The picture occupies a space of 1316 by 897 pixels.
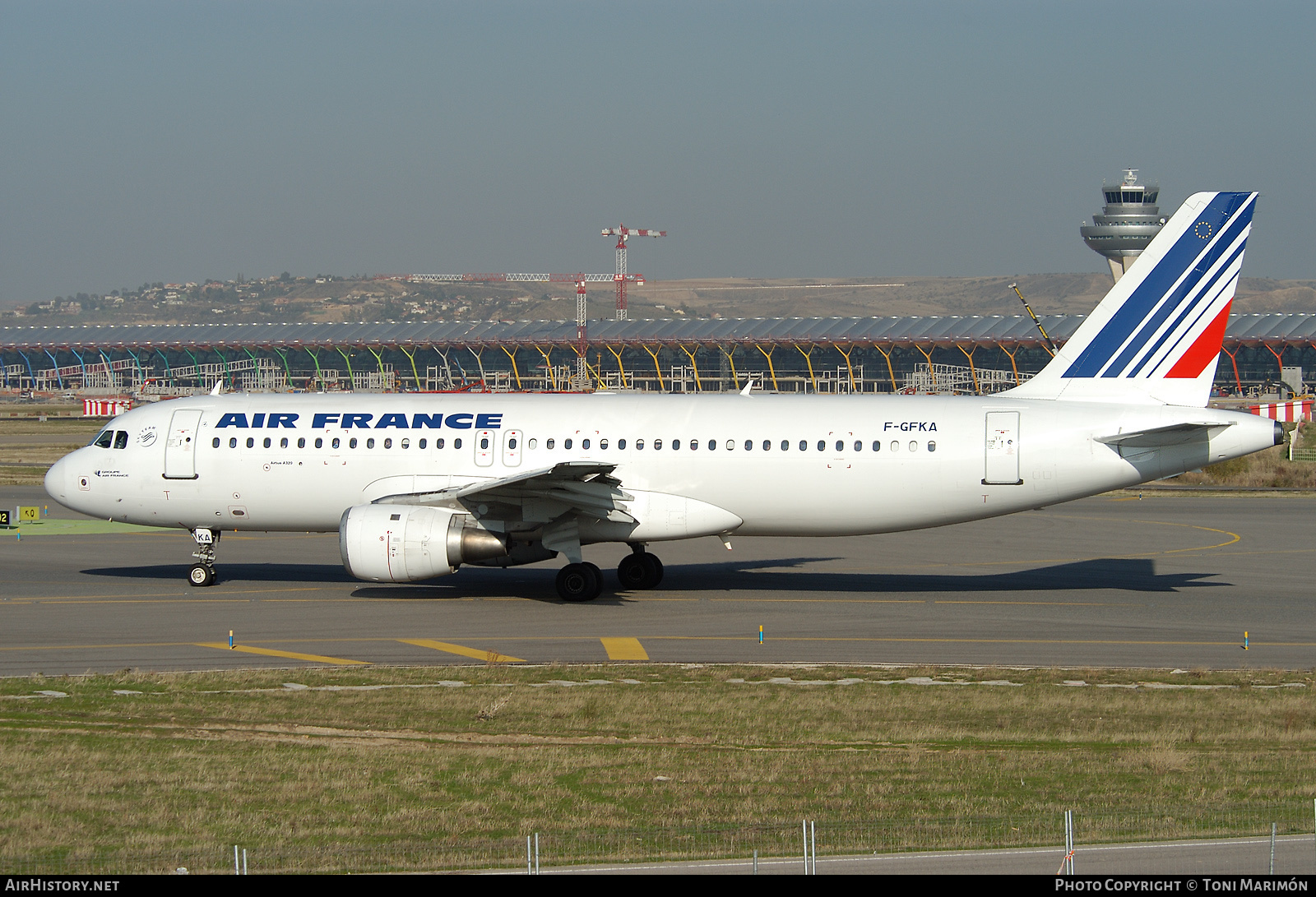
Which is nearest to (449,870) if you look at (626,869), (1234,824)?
(626,869)

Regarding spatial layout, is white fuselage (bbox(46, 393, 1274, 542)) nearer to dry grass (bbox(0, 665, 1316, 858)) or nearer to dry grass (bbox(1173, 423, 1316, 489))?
dry grass (bbox(0, 665, 1316, 858))

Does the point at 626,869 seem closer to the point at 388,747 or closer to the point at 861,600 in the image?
the point at 388,747

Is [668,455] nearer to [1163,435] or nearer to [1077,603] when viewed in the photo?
[1077,603]

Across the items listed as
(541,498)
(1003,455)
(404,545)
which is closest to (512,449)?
(541,498)

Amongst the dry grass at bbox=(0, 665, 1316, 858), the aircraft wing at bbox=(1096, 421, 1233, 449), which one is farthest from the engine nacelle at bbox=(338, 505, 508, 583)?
the aircraft wing at bbox=(1096, 421, 1233, 449)

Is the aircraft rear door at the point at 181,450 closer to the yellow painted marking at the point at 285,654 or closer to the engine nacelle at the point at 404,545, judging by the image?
the engine nacelle at the point at 404,545

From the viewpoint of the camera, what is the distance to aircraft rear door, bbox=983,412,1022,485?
29.2 metres

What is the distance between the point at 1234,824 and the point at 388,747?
10.4 metres

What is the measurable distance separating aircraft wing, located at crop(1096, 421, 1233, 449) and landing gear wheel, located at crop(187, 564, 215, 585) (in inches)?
836

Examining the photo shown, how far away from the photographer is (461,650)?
24.5 metres

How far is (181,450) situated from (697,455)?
12.7 meters

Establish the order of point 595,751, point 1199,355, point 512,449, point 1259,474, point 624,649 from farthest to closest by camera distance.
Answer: point 1259,474 < point 512,449 < point 1199,355 < point 624,649 < point 595,751

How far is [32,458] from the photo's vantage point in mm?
71312

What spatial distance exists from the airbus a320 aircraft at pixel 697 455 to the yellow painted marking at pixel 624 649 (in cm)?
418
